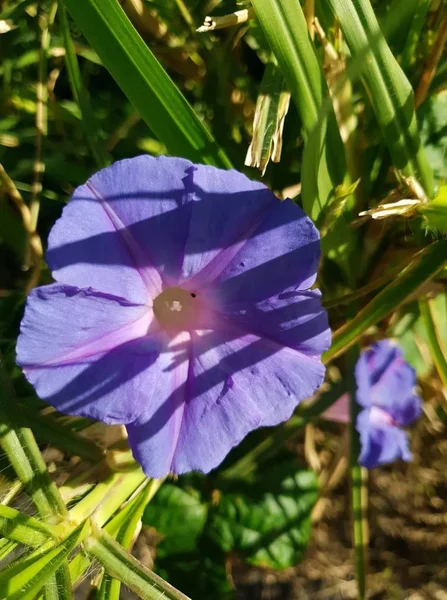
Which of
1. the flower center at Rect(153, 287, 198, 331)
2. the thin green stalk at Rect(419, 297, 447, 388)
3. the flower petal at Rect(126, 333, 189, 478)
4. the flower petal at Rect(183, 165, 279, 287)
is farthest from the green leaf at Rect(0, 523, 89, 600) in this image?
the thin green stalk at Rect(419, 297, 447, 388)

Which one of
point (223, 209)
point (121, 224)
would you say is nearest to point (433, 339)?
point (223, 209)

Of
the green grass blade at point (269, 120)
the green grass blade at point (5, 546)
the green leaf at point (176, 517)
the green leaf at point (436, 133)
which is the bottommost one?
the green leaf at point (176, 517)

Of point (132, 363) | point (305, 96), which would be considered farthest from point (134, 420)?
point (305, 96)

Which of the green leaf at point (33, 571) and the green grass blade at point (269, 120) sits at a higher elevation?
the green grass blade at point (269, 120)

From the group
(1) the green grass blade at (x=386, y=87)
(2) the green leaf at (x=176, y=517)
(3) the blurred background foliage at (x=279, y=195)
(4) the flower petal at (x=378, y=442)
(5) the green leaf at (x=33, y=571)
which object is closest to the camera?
(5) the green leaf at (x=33, y=571)

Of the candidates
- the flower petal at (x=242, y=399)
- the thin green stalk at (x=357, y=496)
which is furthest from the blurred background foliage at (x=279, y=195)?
the flower petal at (x=242, y=399)

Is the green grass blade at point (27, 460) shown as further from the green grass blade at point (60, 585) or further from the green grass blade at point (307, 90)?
the green grass blade at point (307, 90)

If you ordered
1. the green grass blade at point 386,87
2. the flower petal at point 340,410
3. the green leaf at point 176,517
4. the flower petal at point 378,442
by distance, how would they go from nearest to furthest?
the green grass blade at point 386,87, the flower petal at point 378,442, the green leaf at point 176,517, the flower petal at point 340,410
